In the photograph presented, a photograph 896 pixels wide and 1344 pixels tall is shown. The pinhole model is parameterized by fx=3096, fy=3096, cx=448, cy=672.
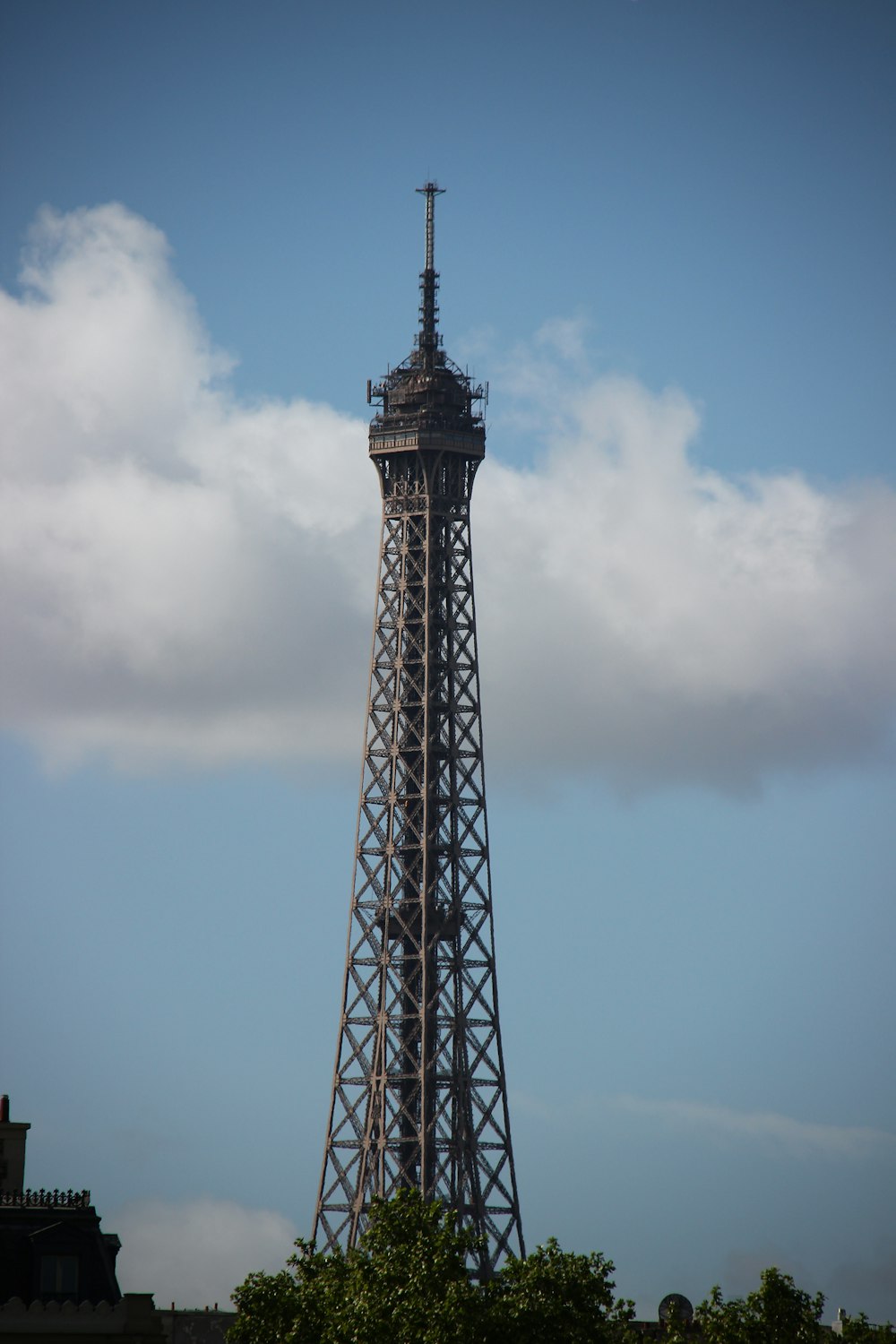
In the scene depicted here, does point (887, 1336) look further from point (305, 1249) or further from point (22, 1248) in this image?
point (22, 1248)

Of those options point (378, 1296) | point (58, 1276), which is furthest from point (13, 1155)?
point (378, 1296)

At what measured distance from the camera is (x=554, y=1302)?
13850 cm

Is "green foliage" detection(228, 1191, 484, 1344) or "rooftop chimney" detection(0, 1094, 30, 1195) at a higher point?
"rooftop chimney" detection(0, 1094, 30, 1195)

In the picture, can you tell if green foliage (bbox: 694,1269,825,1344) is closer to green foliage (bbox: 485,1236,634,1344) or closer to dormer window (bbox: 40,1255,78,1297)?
green foliage (bbox: 485,1236,634,1344)

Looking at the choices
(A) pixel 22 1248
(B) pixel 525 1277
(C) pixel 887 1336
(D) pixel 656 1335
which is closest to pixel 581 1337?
(B) pixel 525 1277

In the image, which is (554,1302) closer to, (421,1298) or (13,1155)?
(421,1298)

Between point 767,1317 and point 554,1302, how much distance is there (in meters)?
11.5

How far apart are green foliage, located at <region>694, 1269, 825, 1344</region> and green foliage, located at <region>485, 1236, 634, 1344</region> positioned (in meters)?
4.29

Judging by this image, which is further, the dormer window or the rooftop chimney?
the rooftop chimney

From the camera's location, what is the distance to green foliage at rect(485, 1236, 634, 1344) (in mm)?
135000

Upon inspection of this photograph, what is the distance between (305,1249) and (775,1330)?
73.1ft

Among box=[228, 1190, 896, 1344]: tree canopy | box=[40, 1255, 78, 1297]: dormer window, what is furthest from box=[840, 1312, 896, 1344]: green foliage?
box=[40, 1255, 78, 1297]: dormer window

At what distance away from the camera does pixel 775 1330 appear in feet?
470

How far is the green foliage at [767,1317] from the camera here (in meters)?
143
